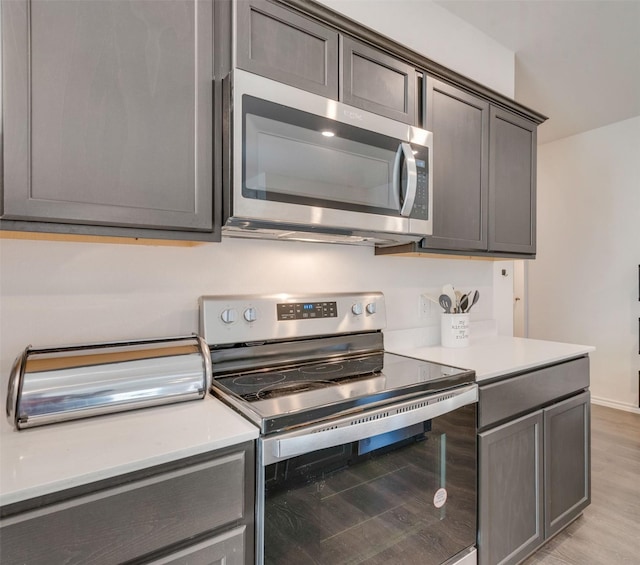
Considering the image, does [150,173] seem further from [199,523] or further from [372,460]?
[372,460]

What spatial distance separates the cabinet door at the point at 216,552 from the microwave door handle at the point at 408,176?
3.88 feet

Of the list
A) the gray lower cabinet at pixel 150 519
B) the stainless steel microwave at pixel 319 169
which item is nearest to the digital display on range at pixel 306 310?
the stainless steel microwave at pixel 319 169

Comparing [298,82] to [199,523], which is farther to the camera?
Answer: [298,82]

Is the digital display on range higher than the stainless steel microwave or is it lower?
lower

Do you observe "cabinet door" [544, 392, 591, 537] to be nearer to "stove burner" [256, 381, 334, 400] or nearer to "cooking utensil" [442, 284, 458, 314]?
"cooking utensil" [442, 284, 458, 314]

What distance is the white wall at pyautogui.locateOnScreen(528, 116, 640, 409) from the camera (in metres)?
3.70

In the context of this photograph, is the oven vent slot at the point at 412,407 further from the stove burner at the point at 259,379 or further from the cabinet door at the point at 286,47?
the cabinet door at the point at 286,47

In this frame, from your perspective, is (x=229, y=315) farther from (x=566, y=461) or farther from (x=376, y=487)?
(x=566, y=461)

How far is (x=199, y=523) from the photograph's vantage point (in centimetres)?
86

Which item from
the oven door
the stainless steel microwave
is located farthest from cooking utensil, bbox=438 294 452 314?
the oven door

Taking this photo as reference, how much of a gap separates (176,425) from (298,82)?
1139mm

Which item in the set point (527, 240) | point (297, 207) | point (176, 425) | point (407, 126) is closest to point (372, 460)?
point (176, 425)

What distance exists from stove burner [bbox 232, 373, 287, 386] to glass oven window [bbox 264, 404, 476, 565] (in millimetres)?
349

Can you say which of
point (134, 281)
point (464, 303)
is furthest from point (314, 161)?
point (464, 303)
